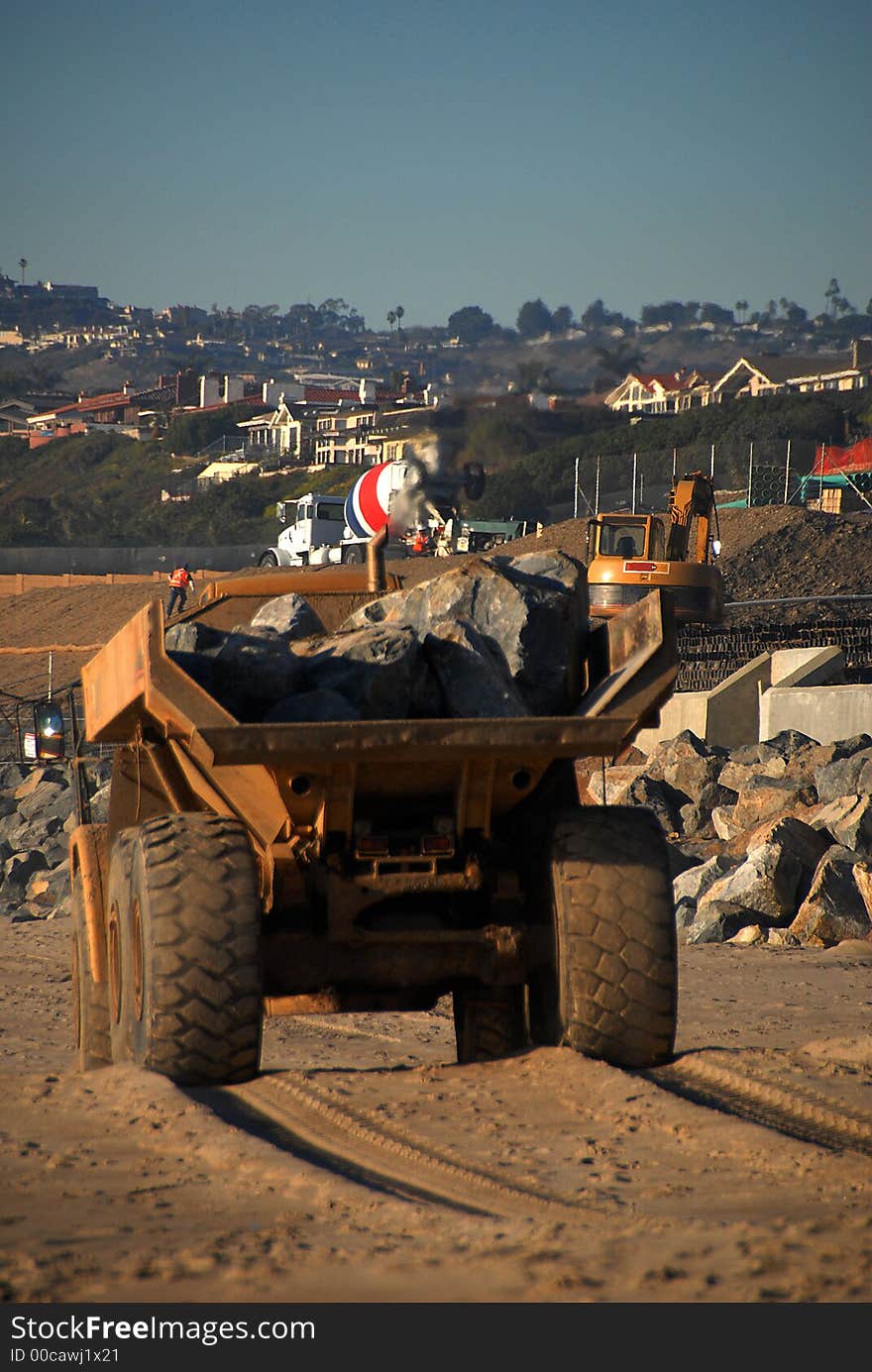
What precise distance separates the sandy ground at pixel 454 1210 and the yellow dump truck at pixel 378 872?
282mm

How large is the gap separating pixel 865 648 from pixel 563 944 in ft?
72.8

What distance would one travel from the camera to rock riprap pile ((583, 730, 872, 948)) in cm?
1254

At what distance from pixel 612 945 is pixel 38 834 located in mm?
18611

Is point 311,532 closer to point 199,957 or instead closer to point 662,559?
point 662,559

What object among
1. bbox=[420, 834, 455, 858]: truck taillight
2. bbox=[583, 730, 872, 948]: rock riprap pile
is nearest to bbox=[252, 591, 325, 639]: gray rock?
bbox=[420, 834, 455, 858]: truck taillight

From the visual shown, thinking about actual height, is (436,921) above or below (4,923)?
above

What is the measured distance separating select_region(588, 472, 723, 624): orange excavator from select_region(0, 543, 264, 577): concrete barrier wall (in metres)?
27.9

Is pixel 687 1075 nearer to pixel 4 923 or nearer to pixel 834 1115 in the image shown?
pixel 834 1115

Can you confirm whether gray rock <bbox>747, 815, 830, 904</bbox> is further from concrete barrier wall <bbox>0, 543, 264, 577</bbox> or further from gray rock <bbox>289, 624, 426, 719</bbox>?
concrete barrier wall <bbox>0, 543, 264, 577</bbox>

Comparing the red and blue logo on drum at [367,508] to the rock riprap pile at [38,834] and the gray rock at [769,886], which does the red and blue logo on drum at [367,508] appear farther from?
the gray rock at [769,886]

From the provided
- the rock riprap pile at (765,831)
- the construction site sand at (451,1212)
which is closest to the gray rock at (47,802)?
the rock riprap pile at (765,831)

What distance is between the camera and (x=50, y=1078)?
6746 mm

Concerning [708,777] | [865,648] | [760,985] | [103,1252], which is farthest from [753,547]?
[103,1252]

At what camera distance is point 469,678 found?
6449 millimetres
